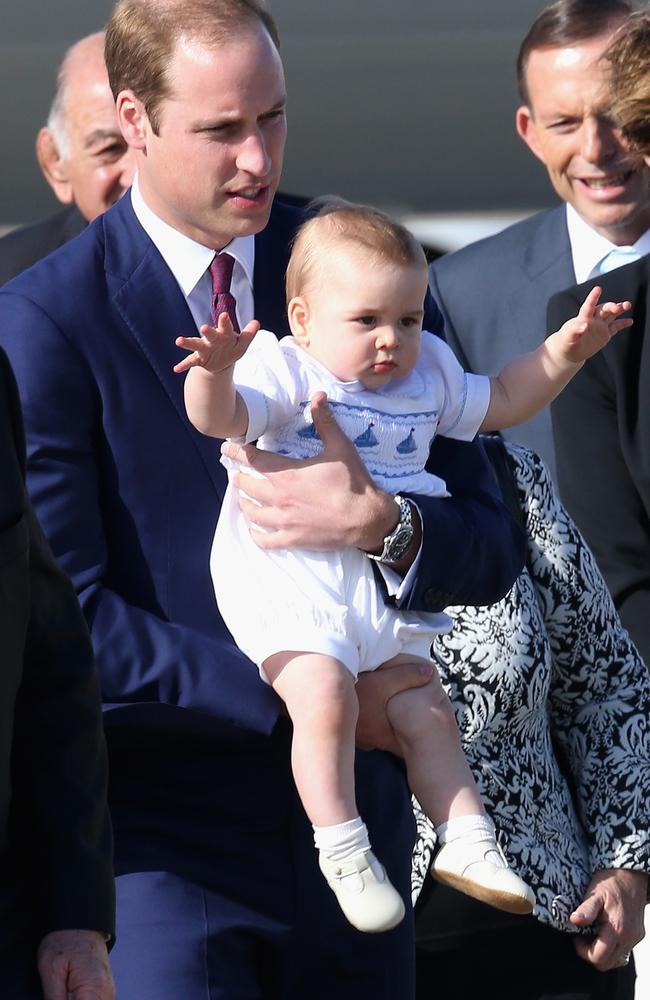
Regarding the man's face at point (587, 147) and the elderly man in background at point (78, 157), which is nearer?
the man's face at point (587, 147)

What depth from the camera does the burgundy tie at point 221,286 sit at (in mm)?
2809

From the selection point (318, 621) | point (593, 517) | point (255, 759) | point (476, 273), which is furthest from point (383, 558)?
point (476, 273)

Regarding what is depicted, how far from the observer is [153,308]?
9.05 ft

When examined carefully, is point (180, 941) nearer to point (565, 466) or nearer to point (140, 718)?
point (140, 718)

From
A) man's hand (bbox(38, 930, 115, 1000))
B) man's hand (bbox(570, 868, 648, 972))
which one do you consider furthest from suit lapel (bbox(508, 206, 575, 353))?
man's hand (bbox(38, 930, 115, 1000))

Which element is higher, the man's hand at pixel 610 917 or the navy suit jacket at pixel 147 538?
the navy suit jacket at pixel 147 538

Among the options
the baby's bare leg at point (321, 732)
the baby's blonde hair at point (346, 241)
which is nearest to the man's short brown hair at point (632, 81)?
the baby's blonde hair at point (346, 241)

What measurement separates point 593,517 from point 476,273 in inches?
61.7

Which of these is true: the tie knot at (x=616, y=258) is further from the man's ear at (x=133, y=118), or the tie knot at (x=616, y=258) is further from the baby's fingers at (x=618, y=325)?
the man's ear at (x=133, y=118)

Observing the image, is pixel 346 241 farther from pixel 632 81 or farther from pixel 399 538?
pixel 632 81

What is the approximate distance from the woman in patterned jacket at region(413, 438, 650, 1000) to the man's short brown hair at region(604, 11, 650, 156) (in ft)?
1.94

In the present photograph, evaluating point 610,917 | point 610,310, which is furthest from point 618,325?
point 610,917

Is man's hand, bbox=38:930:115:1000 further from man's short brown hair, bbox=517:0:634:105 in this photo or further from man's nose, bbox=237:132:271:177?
man's short brown hair, bbox=517:0:634:105

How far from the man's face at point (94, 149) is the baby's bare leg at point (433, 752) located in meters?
2.89
